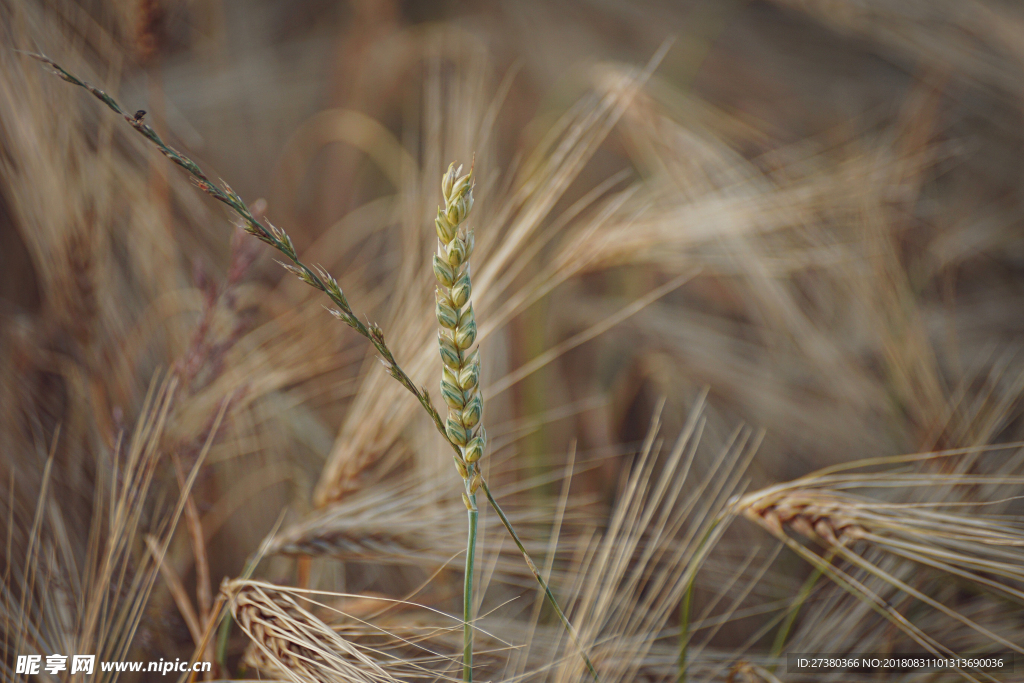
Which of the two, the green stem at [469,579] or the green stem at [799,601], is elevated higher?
the green stem at [469,579]

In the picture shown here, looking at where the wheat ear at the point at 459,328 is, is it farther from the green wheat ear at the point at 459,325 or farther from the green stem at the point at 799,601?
the green stem at the point at 799,601

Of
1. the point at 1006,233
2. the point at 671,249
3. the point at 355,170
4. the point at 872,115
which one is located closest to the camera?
the point at 671,249

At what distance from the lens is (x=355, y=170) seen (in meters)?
1.10

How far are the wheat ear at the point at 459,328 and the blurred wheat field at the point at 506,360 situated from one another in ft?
0.54

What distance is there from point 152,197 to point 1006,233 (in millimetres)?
1473

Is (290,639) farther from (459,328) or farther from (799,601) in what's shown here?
(799,601)

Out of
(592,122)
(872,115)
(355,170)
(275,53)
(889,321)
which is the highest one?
(275,53)

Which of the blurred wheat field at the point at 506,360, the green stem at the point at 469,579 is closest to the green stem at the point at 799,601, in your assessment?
the blurred wheat field at the point at 506,360

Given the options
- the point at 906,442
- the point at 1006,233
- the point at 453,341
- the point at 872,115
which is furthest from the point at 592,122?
the point at 872,115

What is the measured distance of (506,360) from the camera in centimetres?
75

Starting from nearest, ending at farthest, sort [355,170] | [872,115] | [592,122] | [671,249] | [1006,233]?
[592,122]
[671,249]
[1006,233]
[355,170]
[872,115]

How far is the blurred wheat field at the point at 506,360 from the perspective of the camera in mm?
428

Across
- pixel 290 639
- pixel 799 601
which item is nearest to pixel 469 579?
pixel 290 639

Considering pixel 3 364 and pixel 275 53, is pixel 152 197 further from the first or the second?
pixel 275 53
